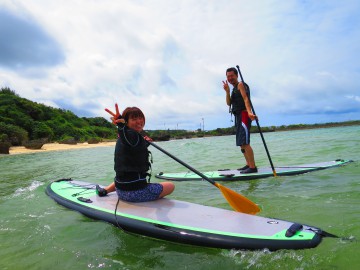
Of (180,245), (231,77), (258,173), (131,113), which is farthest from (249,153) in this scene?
(180,245)

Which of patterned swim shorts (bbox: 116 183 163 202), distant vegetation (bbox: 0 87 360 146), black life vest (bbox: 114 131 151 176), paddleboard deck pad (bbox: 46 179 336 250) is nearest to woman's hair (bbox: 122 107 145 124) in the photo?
black life vest (bbox: 114 131 151 176)

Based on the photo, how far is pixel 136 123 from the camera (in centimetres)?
395

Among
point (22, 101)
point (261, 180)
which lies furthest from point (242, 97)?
point (22, 101)

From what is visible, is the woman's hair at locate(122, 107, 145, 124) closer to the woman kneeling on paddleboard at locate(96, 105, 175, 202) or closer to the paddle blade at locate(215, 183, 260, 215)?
the woman kneeling on paddleboard at locate(96, 105, 175, 202)

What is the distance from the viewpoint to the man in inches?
255

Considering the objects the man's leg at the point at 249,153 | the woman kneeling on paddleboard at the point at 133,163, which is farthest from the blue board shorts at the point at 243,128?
the woman kneeling on paddleboard at the point at 133,163

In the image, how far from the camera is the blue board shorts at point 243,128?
6.48 m

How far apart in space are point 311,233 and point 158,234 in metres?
1.50

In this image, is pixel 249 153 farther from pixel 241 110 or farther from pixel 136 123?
pixel 136 123

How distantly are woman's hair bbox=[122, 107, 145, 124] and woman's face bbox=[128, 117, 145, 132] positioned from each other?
0.04m

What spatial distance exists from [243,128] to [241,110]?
1.34 ft

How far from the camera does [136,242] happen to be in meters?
3.35

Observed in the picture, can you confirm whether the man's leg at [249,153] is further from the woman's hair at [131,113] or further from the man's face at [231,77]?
the woman's hair at [131,113]

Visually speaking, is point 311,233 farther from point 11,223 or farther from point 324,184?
point 11,223
